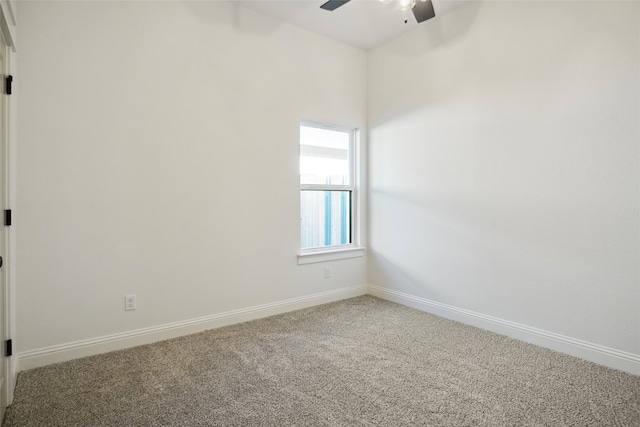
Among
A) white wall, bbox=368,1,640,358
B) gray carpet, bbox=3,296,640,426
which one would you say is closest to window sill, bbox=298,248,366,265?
white wall, bbox=368,1,640,358

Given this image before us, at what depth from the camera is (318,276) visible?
12.6 ft

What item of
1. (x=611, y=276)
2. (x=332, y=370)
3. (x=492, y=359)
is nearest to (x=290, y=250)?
(x=332, y=370)

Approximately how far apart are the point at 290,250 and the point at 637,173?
2749 mm

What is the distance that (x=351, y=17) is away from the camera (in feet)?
11.3

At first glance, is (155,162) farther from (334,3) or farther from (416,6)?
(416,6)

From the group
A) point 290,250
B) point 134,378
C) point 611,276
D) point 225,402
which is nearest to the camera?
point 225,402

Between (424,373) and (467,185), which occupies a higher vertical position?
(467,185)

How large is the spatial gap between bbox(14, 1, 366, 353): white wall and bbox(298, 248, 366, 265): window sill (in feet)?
0.31

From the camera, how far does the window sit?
382cm

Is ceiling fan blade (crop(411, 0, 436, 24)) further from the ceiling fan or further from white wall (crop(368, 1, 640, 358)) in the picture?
white wall (crop(368, 1, 640, 358))

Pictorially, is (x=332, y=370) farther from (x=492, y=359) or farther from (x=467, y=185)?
(x=467, y=185)

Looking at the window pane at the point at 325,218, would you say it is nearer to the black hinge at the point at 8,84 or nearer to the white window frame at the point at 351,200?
the white window frame at the point at 351,200

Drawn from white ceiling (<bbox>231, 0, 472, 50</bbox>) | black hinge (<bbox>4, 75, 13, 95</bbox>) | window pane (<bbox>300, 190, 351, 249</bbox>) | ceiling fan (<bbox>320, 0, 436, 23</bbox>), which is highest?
white ceiling (<bbox>231, 0, 472, 50</bbox>)

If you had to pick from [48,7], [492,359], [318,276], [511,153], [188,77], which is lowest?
[492,359]
